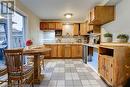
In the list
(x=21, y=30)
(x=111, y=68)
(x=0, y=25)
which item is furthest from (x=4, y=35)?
(x=111, y=68)

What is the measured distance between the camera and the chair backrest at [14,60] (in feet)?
9.02

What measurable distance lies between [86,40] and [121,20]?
16.4ft

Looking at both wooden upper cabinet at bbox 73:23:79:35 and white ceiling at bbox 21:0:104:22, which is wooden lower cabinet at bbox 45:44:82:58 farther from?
white ceiling at bbox 21:0:104:22

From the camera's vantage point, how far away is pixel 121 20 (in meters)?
4.24

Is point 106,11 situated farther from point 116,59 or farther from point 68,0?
point 116,59

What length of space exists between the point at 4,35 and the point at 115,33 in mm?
3278

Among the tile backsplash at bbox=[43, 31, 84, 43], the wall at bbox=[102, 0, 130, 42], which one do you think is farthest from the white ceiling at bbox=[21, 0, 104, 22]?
the tile backsplash at bbox=[43, 31, 84, 43]

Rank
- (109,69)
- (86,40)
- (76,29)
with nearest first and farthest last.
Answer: (109,69)
(76,29)
(86,40)

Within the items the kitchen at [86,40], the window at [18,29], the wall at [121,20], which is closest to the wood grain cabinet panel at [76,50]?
the kitchen at [86,40]

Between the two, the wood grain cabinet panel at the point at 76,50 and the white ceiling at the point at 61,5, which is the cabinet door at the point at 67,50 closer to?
the wood grain cabinet panel at the point at 76,50

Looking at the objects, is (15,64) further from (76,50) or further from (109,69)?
(76,50)

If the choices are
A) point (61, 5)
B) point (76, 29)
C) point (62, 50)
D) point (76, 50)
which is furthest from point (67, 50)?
point (61, 5)

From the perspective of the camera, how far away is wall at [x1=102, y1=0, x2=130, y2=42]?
12.6 feet

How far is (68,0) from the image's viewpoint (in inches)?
186
